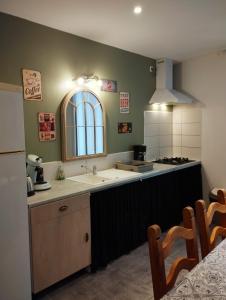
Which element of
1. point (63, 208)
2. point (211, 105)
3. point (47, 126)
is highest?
point (211, 105)

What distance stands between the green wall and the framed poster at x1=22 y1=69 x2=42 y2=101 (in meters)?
0.04

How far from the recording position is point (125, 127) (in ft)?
10.6

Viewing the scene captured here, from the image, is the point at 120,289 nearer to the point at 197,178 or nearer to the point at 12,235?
the point at 12,235

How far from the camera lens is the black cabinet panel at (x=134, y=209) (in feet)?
7.48

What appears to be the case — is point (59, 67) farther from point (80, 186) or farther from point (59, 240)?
point (59, 240)

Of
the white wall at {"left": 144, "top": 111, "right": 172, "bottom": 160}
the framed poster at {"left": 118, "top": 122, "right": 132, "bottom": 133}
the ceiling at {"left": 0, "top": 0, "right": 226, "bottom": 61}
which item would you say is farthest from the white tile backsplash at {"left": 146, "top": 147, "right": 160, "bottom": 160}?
the ceiling at {"left": 0, "top": 0, "right": 226, "bottom": 61}

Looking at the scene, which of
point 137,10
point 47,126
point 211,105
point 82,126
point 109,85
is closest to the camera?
point 137,10

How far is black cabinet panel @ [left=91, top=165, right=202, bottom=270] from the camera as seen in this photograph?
2279 millimetres

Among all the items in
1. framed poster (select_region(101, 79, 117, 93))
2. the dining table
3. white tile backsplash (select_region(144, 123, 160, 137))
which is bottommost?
the dining table

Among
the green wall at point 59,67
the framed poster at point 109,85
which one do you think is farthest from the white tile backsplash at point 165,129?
the framed poster at point 109,85

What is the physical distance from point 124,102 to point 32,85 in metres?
1.27

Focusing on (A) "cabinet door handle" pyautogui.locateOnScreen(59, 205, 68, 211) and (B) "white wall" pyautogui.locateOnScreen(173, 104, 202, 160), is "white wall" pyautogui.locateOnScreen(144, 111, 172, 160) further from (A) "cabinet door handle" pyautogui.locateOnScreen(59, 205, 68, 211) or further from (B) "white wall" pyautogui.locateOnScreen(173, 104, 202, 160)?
(A) "cabinet door handle" pyautogui.locateOnScreen(59, 205, 68, 211)

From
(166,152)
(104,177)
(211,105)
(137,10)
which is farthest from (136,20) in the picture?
(166,152)

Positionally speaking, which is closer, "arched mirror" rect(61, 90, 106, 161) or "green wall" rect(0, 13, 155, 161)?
"green wall" rect(0, 13, 155, 161)
